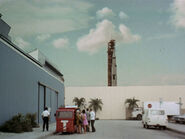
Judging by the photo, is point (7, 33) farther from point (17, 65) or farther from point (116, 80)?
point (116, 80)

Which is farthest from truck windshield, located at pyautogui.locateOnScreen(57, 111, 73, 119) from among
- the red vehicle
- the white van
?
the white van

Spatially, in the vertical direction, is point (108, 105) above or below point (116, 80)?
below

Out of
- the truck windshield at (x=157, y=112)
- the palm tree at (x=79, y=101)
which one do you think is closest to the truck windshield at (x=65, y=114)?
the truck windshield at (x=157, y=112)

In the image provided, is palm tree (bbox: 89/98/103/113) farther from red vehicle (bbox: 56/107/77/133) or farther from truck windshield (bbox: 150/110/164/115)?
red vehicle (bbox: 56/107/77/133)

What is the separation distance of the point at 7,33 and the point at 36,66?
5.93m

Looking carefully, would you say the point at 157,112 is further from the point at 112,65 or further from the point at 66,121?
the point at 112,65

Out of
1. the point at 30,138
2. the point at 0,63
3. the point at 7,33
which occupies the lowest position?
the point at 30,138

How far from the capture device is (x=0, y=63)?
2164cm

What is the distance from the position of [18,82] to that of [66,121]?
5.15m

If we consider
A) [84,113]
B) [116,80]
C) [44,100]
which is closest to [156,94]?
[116,80]

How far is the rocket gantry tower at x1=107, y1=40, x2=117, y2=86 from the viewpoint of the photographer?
76.1 m

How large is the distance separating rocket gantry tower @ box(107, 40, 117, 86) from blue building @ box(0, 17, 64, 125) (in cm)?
3867

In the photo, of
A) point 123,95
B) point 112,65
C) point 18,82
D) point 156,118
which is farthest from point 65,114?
point 112,65

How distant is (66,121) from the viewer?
24.0 metres
